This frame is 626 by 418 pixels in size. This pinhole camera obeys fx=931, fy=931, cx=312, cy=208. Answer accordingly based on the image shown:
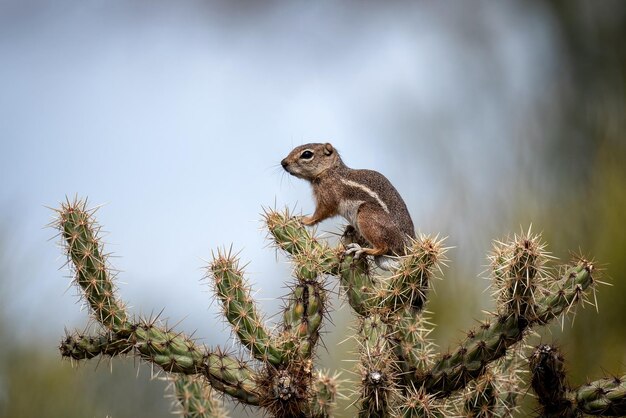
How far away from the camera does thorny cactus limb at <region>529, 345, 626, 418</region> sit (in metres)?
4.28

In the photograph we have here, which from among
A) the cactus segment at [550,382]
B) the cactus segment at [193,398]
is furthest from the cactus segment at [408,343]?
the cactus segment at [193,398]

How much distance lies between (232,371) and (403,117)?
7.37 meters

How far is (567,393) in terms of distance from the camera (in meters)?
4.43

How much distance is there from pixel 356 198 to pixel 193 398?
5.36ft

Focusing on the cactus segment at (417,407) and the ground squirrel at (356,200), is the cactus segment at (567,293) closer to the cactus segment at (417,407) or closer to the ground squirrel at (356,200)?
the cactus segment at (417,407)

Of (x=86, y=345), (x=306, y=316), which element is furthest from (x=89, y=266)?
(x=306, y=316)

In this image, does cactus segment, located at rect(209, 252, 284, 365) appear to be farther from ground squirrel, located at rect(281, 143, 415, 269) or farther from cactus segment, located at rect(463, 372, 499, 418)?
cactus segment, located at rect(463, 372, 499, 418)

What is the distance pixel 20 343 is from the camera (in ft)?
25.6

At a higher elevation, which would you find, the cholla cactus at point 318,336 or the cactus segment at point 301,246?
the cactus segment at point 301,246

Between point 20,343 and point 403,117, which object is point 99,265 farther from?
point 403,117

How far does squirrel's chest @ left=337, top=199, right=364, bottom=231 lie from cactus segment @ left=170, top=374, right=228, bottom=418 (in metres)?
1.39

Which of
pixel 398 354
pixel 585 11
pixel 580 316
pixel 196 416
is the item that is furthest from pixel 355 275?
pixel 585 11

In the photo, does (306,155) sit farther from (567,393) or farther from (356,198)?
(567,393)

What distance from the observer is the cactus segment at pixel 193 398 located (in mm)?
5051
